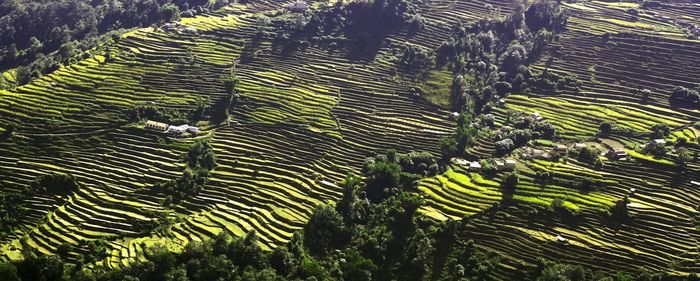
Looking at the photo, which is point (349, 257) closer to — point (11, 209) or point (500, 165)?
point (500, 165)

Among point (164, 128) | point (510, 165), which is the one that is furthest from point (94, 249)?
point (510, 165)

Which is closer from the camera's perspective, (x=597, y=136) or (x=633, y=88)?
(x=597, y=136)

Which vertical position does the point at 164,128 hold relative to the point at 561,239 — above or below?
above

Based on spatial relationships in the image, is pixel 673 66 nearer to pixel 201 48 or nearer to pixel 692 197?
pixel 692 197

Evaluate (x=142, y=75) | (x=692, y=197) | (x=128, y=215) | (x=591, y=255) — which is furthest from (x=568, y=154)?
(x=142, y=75)

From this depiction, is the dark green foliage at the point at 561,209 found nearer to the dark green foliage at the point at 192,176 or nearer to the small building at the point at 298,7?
the dark green foliage at the point at 192,176

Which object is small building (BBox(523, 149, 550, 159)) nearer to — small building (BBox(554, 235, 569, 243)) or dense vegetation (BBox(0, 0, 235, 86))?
small building (BBox(554, 235, 569, 243))
